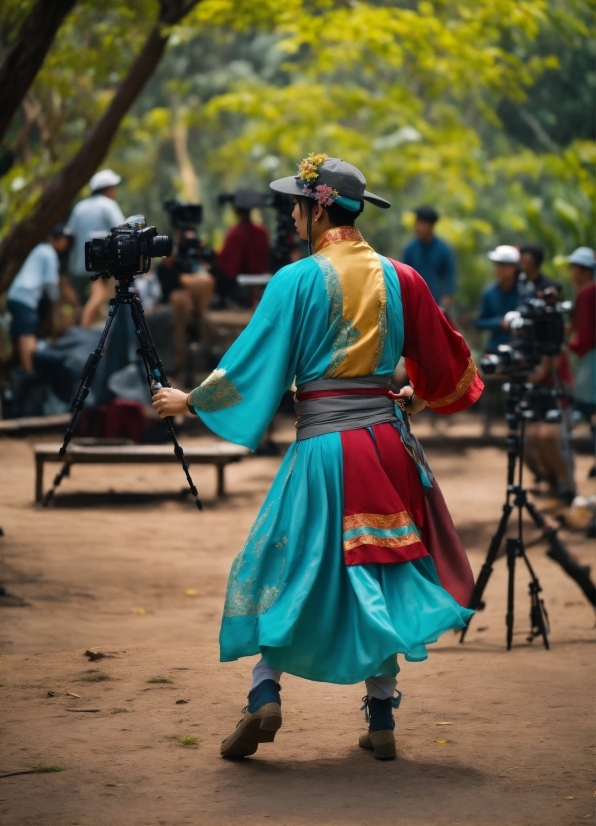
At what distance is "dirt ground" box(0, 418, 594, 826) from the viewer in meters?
3.80

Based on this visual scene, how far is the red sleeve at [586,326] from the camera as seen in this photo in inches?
380

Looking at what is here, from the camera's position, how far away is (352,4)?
523 inches

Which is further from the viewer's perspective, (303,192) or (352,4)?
(352,4)

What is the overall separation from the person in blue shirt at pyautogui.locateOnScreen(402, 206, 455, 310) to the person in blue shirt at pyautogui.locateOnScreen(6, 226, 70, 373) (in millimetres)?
3484

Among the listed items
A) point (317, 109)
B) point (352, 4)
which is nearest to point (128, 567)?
point (352, 4)

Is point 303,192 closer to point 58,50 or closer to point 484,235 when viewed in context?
point 58,50

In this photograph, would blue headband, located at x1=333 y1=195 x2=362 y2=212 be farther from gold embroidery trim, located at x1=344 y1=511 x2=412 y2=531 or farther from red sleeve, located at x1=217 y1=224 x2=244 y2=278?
red sleeve, located at x1=217 y1=224 x2=244 y2=278

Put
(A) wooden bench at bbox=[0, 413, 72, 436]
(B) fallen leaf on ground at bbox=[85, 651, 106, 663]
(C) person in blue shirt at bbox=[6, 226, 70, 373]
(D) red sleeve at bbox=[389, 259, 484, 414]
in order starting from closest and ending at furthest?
(D) red sleeve at bbox=[389, 259, 484, 414] < (B) fallen leaf on ground at bbox=[85, 651, 106, 663] < (A) wooden bench at bbox=[0, 413, 72, 436] < (C) person in blue shirt at bbox=[6, 226, 70, 373]

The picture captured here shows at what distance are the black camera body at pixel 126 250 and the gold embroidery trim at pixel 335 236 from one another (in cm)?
56

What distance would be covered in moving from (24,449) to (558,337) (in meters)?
6.09

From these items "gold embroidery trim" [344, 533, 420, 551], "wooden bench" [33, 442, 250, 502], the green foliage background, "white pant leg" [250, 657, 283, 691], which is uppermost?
the green foliage background

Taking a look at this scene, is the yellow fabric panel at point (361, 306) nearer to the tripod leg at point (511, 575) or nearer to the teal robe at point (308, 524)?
the teal robe at point (308, 524)

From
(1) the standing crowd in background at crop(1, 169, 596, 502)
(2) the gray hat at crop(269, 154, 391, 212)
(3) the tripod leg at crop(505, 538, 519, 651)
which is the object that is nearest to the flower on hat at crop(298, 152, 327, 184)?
(2) the gray hat at crop(269, 154, 391, 212)

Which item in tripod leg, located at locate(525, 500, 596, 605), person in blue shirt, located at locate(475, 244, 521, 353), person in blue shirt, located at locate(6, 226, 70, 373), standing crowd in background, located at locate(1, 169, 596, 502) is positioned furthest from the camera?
person in blue shirt, located at locate(6, 226, 70, 373)
